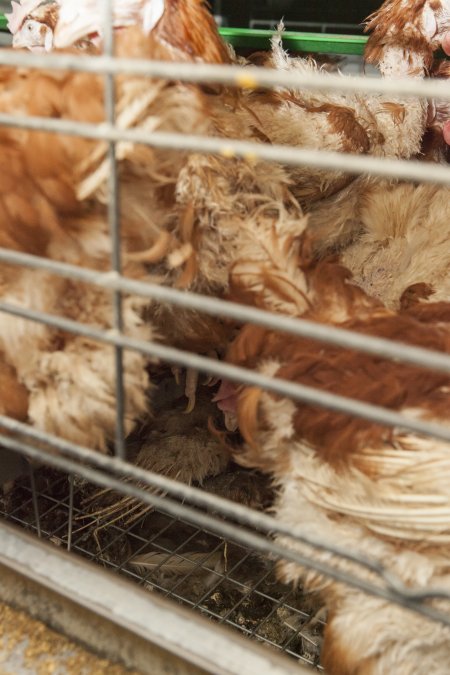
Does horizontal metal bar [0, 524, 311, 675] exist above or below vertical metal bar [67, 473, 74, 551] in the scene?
above

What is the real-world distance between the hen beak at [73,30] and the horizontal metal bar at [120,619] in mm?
774

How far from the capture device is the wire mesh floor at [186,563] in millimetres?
1253

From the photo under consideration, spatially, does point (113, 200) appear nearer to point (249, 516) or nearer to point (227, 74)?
point (227, 74)

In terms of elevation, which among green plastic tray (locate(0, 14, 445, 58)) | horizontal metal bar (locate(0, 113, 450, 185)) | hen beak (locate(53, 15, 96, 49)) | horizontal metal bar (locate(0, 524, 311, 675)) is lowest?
horizontal metal bar (locate(0, 524, 311, 675))

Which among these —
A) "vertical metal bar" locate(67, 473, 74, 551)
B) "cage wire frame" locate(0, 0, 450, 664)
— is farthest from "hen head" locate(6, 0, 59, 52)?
"vertical metal bar" locate(67, 473, 74, 551)

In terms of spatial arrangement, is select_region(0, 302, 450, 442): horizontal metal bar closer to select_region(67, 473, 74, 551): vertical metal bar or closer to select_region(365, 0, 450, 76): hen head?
select_region(67, 473, 74, 551): vertical metal bar

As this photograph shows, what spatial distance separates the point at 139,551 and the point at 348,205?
829 millimetres

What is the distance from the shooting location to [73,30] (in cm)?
111

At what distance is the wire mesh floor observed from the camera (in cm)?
125

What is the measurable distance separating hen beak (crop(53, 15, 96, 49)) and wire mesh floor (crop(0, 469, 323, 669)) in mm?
894

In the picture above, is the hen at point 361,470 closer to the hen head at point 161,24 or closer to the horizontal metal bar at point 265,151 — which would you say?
the horizontal metal bar at point 265,151

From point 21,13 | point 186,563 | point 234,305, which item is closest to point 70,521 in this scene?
point 186,563

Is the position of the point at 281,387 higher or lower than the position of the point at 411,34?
lower

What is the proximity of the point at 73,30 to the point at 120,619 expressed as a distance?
0.91 meters
